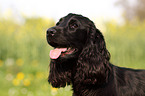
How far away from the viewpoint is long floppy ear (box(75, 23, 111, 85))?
2914 mm

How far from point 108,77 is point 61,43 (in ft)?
2.75

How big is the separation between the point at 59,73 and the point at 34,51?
4.16 m

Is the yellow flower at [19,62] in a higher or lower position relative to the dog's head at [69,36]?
lower

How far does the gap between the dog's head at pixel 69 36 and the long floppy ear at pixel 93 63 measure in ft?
0.30

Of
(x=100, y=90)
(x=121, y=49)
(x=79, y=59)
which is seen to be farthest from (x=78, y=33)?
(x=121, y=49)

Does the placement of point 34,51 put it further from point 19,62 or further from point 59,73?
point 59,73

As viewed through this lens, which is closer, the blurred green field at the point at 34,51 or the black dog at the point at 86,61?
the black dog at the point at 86,61

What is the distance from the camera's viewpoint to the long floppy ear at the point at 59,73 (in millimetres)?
3111

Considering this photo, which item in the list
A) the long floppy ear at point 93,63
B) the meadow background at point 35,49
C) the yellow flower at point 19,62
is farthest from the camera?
the yellow flower at point 19,62

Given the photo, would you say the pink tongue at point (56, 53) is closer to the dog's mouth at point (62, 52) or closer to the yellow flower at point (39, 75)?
the dog's mouth at point (62, 52)

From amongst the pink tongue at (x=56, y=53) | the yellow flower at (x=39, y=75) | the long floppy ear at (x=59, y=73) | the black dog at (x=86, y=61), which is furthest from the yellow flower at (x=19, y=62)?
the pink tongue at (x=56, y=53)

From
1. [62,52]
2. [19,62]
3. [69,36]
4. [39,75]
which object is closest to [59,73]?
[62,52]

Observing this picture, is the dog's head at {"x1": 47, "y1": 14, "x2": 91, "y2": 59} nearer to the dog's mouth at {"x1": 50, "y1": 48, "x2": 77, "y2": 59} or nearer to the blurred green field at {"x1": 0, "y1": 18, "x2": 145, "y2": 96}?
the dog's mouth at {"x1": 50, "y1": 48, "x2": 77, "y2": 59}

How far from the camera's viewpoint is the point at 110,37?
8344 millimetres
